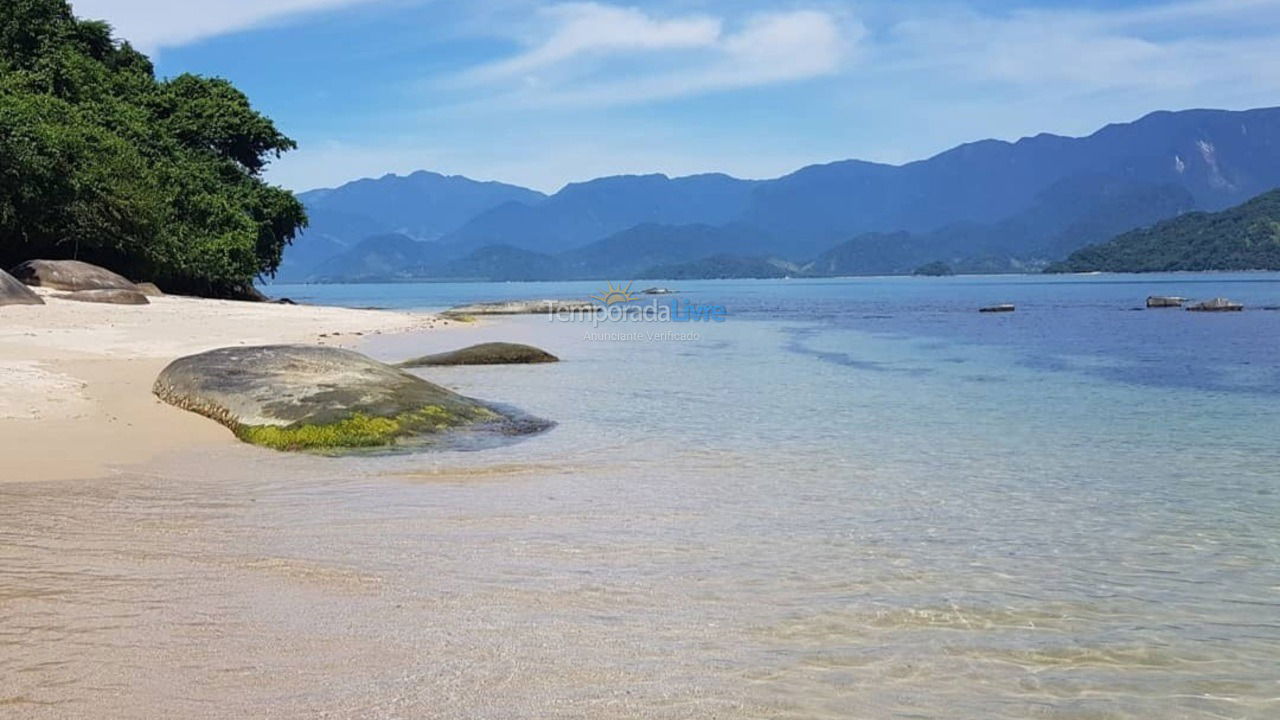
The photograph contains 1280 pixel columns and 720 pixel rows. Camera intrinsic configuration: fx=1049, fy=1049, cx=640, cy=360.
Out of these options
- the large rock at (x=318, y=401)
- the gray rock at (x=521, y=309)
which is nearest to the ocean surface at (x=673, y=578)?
the large rock at (x=318, y=401)

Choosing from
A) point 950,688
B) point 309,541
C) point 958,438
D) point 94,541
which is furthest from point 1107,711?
point 958,438

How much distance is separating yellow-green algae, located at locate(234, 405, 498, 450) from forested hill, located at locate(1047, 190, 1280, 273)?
176369 mm

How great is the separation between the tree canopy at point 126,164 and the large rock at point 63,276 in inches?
129

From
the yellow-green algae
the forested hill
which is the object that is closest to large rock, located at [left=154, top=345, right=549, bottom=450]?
the yellow-green algae

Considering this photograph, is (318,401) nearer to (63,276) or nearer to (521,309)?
(63,276)

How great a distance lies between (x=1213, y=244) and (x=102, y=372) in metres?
187

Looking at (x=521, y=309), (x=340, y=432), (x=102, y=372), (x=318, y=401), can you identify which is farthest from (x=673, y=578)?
(x=521, y=309)

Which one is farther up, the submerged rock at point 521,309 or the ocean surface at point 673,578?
the submerged rock at point 521,309

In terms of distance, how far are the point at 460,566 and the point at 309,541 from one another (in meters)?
1.31

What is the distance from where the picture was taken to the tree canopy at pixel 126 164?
36.5 meters

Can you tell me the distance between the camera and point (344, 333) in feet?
110

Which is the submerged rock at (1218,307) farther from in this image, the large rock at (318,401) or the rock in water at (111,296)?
the large rock at (318,401)

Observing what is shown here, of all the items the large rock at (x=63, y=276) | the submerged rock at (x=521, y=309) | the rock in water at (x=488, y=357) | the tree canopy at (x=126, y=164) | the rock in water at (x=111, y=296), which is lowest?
the rock in water at (x=488, y=357)

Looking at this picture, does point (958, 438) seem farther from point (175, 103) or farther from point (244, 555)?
point (175, 103)
